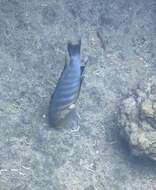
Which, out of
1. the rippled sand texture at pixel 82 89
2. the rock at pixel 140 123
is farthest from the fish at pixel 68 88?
the rock at pixel 140 123

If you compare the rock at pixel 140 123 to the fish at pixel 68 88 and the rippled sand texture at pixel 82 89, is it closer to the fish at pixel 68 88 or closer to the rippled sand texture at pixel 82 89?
the rippled sand texture at pixel 82 89

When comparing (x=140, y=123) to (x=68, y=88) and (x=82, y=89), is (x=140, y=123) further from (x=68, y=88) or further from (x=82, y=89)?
(x=68, y=88)

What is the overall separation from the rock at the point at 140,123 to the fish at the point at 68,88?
3.16ft

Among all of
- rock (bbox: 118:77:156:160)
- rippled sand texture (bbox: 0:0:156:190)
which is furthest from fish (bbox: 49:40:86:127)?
rock (bbox: 118:77:156:160)

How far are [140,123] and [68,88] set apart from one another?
1.36 m

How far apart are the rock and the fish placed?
96 cm

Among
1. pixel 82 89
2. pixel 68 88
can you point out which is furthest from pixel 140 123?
pixel 68 88

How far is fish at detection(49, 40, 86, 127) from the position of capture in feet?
16.4

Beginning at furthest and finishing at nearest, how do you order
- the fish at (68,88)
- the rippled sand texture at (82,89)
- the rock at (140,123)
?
1. the rock at (140,123)
2. the rippled sand texture at (82,89)
3. the fish at (68,88)

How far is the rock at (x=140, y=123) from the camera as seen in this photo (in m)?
5.68

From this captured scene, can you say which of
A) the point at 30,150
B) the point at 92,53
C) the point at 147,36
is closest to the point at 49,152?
the point at 30,150

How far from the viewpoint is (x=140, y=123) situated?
19.0ft

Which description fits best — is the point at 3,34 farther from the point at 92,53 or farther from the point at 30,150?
the point at 30,150

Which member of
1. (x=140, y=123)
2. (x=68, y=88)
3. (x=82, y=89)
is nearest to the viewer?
(x=68, y=88)
